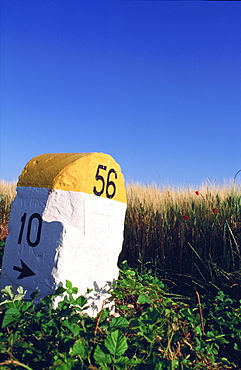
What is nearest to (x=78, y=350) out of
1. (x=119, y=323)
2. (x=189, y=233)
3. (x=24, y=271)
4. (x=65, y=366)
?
(x=65, y=366)

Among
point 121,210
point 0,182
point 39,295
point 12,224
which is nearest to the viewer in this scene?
point 39,295

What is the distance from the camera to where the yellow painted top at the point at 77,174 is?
7.95 feet

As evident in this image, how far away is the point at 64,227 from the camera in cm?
229

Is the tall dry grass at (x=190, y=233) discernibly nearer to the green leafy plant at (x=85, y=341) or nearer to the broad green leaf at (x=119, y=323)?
the green leafy plant at (x=85, y=341)

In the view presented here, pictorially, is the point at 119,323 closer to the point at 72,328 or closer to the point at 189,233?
the point at 72,328

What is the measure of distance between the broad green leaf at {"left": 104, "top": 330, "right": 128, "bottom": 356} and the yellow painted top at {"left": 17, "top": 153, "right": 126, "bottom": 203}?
41.0 inches

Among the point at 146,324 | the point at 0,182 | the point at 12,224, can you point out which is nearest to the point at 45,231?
the point at 12,224

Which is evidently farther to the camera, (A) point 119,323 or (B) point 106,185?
(B) point 106,185

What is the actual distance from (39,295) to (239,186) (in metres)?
2.94

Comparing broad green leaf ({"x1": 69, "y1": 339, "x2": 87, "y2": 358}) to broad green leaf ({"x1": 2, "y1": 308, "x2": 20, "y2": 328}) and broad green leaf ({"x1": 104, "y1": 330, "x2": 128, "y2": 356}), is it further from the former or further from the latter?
broad green leaf ({"x1": 2, "y1": 308, "x2": 20, "y2": 328})

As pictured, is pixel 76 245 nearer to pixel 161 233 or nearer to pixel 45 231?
pixel 45 231

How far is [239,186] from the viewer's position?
4.13 metres

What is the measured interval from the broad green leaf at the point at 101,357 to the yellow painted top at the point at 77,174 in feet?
3.61

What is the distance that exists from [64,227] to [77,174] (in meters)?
0.42
